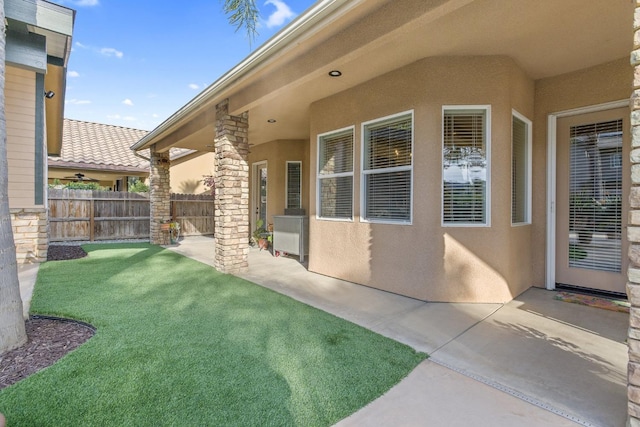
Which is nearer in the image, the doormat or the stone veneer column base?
the stone veneer column base

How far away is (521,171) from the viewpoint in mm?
4680

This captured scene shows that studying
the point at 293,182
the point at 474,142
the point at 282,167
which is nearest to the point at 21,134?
the point at 282,167

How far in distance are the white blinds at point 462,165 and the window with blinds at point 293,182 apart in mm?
5414

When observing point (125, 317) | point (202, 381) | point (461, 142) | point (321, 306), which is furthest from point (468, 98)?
point (125, 317)

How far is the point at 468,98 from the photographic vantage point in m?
4.09

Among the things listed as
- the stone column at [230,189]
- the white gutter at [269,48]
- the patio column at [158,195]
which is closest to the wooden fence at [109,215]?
the patio column at [158,195]

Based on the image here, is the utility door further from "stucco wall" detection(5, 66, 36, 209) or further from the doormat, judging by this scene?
"stucco wall" detection(5, 66, 36, 209)

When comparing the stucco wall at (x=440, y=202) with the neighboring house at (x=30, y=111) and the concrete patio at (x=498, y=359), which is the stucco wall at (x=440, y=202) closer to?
the concrete patio at (x=498, y=359)

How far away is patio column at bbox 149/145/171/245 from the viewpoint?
380 inches

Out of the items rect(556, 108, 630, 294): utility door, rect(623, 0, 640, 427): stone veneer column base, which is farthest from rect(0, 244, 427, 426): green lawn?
rect(556, 108, 630, 294): utility door

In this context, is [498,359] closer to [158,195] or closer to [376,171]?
[376,171]

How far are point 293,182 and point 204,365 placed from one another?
6970mm

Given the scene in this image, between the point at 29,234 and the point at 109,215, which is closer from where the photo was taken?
the point at 29,234

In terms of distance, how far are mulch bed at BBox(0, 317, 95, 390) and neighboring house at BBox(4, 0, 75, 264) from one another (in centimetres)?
421
